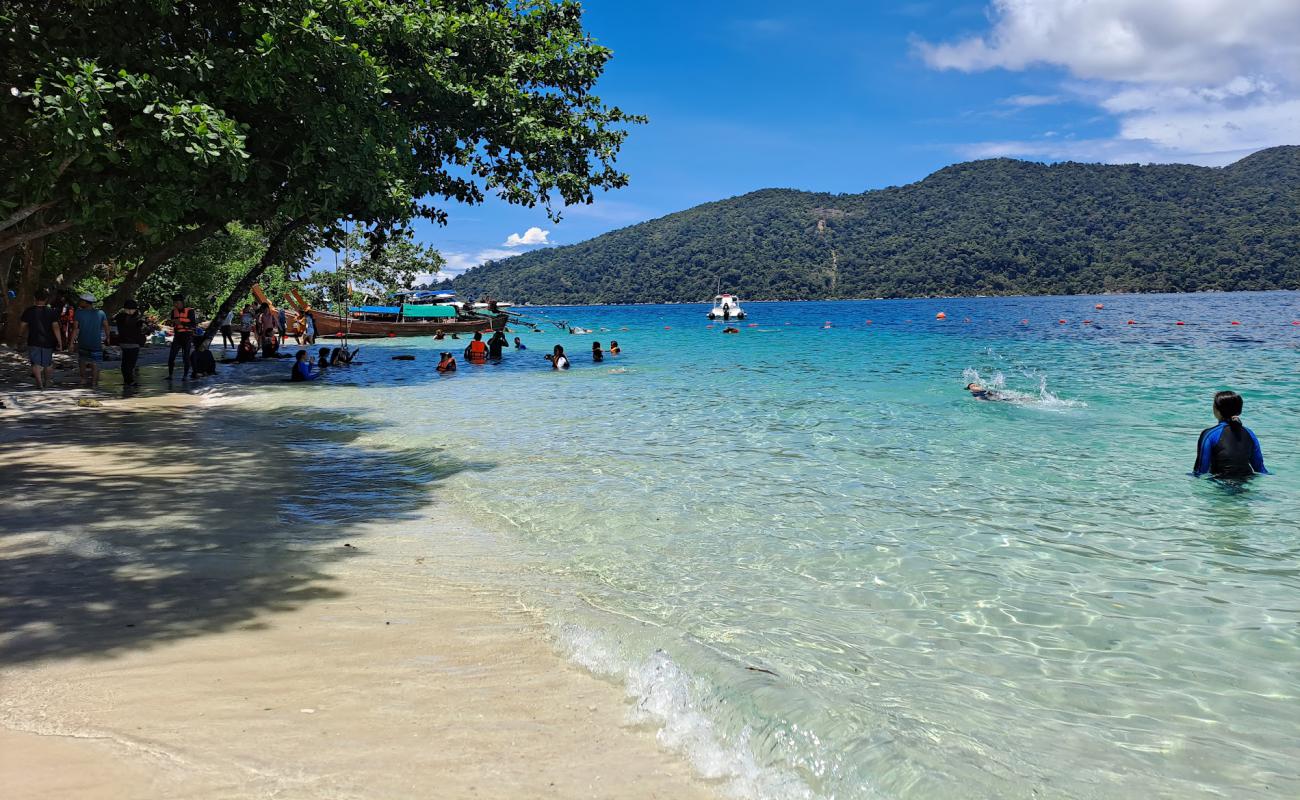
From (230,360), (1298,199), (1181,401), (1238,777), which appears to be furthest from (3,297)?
(1298,199)

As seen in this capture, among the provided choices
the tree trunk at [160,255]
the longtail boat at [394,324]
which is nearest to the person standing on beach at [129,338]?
the tree trunk at [160,255]

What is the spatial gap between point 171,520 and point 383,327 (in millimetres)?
43789

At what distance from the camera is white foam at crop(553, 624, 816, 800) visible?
11.1ft

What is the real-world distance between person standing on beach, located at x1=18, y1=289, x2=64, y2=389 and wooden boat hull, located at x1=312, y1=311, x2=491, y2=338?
26.6 meters

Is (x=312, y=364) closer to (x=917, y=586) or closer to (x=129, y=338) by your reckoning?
(x=129, y=338)

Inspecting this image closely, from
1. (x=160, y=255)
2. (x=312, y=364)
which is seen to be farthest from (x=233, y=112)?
(x=312, y=364)

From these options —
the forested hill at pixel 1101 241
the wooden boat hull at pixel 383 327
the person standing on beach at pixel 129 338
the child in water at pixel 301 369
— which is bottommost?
the child in water at pixel 301 369

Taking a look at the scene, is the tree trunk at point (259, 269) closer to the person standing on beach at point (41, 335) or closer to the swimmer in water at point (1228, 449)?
the person standing on beach at point (41, 335)

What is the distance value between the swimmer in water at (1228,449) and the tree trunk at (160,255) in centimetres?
1980

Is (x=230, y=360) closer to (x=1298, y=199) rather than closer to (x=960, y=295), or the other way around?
(x=960, y=295)

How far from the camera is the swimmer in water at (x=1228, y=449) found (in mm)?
9312

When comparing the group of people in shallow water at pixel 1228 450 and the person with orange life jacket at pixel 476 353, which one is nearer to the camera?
the group of people in shallow water at pixel 1228 450

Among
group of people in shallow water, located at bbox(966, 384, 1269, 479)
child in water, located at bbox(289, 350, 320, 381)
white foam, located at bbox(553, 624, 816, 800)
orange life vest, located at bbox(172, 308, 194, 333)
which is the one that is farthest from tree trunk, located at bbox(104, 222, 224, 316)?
group of people in shallow water, located at bbox(966, 384, 1269, 479)

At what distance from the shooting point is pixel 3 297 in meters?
20.2
